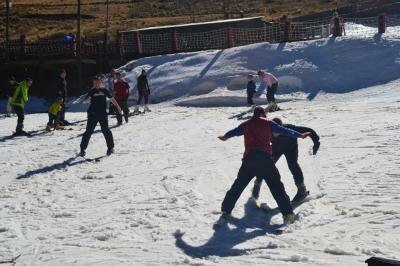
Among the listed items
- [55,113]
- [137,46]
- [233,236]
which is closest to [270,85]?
[55,113]

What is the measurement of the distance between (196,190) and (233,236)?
2179mm

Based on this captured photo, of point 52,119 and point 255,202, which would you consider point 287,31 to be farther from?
point 255,202

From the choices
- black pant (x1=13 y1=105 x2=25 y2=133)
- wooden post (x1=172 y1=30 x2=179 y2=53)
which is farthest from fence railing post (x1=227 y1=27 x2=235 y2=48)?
black pant (x1=13 y1=105 x2=25 y2=133)

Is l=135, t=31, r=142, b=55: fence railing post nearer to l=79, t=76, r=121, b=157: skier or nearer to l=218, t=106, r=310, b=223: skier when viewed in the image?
l=79, t=76, r=121, b=157: skier

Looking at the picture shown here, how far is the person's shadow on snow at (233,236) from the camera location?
6.35m

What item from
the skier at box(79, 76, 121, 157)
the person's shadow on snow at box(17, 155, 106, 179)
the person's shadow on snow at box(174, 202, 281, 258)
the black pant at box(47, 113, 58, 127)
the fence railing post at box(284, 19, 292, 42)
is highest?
the fence railing post at box(284, 19, 292, 42)

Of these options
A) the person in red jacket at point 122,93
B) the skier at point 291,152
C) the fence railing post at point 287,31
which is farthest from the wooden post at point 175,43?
the skier at point 291,152

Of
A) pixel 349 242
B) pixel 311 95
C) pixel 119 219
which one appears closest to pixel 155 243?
pixel 119 219

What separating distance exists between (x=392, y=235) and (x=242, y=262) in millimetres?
1723

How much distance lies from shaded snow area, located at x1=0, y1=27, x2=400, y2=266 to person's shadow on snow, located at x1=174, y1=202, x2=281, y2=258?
0.5 inches

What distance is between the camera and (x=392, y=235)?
6.61 metres

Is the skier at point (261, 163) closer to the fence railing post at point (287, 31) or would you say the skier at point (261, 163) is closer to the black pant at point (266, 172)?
the black pant at point (266, 172)

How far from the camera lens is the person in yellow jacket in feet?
51.1

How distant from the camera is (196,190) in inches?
352
